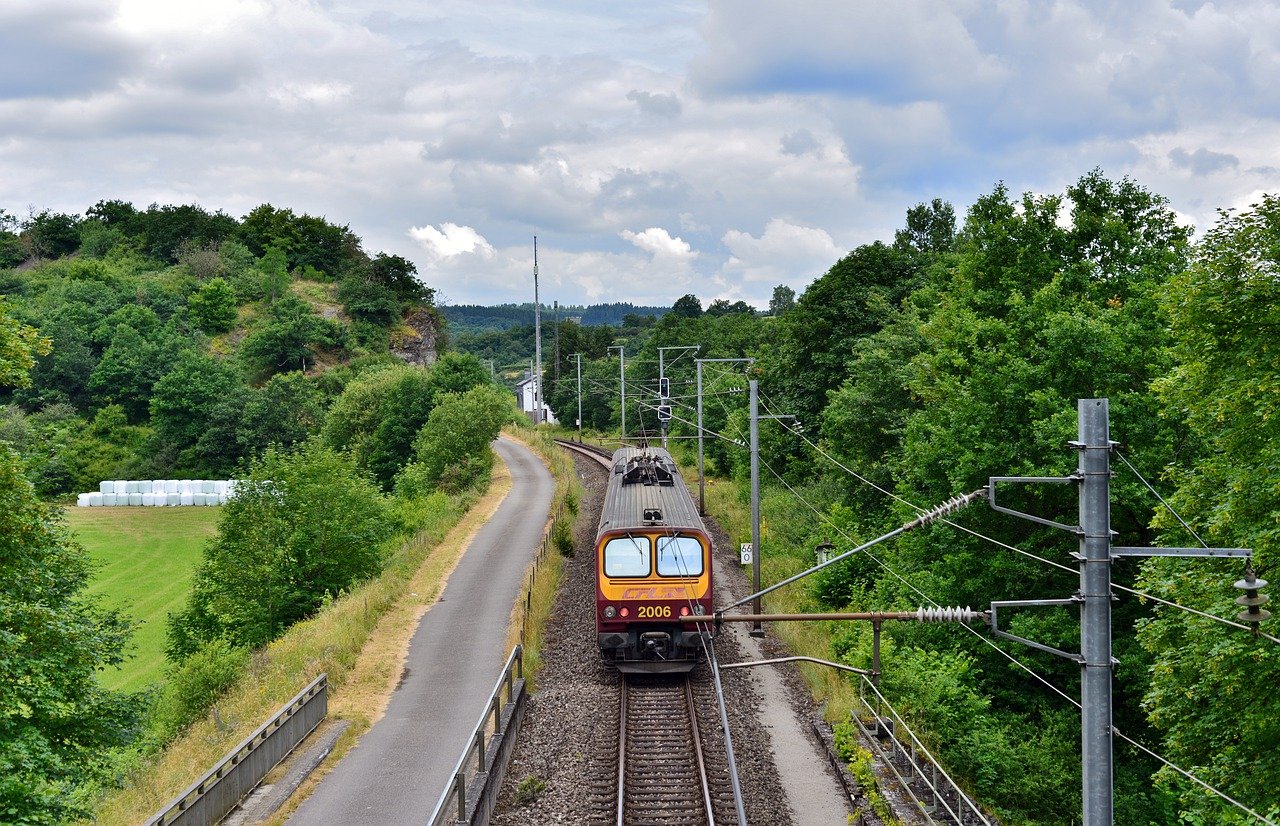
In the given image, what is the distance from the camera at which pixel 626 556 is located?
18.9 meters

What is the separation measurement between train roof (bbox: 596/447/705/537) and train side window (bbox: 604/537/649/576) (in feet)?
0.96

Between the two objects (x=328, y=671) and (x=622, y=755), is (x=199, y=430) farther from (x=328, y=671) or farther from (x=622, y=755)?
(x=622, y=755)

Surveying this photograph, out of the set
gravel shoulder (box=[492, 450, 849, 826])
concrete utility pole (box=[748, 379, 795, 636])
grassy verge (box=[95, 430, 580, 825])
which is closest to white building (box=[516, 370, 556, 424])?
grassy verge (box=[95, 430, 580, 825])

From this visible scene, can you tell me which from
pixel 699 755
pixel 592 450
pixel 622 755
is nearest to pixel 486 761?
pixel 622 755

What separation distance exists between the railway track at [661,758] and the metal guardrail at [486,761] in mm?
1822

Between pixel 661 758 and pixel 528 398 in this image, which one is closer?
pixel 661 758

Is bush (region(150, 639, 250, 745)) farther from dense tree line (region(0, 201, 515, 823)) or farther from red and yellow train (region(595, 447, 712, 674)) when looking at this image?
red and yellow train (region(595, 447, 712, 674))

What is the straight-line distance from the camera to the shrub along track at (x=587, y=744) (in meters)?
13.9

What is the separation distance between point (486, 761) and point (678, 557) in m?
5.97

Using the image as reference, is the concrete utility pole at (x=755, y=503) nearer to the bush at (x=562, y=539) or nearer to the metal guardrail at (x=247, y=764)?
the bush at (x=562, y=539)

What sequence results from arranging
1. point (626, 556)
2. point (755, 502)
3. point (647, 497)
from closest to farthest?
point (626, 556) → point (647, 497) → point (755, 502)

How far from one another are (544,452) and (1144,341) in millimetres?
45192

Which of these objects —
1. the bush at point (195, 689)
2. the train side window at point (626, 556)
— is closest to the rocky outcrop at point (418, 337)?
the bush at point (195, 689)

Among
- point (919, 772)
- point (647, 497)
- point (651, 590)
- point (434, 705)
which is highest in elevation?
point (647, 497)
